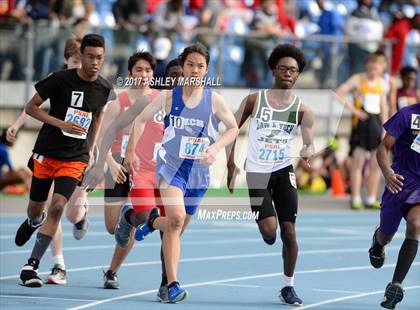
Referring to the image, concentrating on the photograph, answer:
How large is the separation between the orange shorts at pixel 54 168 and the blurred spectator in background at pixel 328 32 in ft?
38.4

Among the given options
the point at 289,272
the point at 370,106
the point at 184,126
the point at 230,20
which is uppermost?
the point at 230,20

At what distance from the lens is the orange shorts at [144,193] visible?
1120 cm

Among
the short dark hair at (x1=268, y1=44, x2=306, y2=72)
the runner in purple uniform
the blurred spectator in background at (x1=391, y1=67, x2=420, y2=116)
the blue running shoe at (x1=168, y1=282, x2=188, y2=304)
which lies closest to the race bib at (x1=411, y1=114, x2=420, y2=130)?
the runner in purple uniform

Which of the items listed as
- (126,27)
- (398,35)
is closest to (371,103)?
(126,27)

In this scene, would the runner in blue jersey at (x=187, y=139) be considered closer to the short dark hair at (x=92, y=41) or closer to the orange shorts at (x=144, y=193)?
the orange shorts at (x=144, y=193)

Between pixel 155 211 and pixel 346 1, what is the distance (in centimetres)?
1604

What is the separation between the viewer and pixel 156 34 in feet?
69.4

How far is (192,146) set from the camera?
35.6 ft

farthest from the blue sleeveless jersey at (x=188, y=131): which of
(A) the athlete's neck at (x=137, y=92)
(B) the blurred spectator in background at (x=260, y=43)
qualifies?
(B) the blurred spectator in background at (x=260, y=43)

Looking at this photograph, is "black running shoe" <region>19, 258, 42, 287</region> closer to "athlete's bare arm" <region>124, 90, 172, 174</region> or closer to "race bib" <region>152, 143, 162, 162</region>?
"athlete's bare arm" <region>124, 90, 172, 174</region>

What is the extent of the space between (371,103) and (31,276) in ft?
32.1

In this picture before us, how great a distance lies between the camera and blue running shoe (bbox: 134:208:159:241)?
10.9 meters

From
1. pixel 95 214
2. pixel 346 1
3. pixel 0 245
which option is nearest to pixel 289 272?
pixel 0 245

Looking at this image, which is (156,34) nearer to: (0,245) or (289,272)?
(0,245)
